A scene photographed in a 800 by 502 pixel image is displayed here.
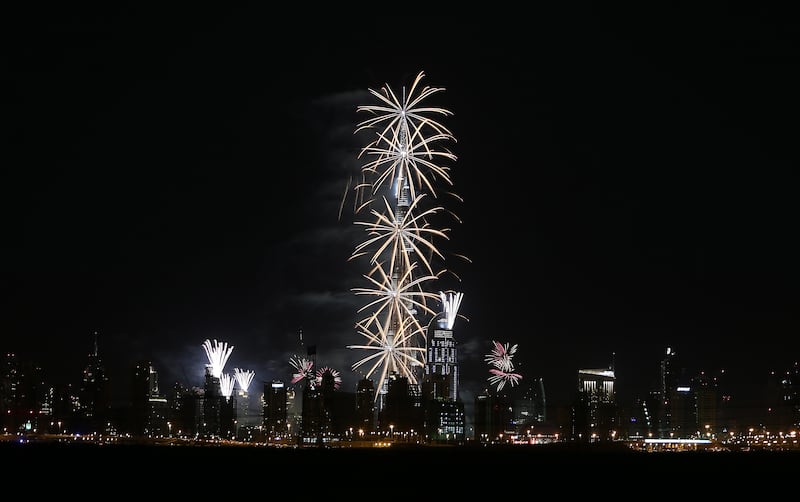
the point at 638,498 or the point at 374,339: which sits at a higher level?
the point at 374,339

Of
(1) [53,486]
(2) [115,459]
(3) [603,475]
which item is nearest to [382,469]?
(3) [603,475]

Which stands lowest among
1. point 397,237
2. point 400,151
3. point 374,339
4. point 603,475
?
point 603,475

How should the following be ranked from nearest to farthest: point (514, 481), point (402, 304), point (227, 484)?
point (227, 484), point (514, 481), point (402, 304)

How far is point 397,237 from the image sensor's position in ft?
523

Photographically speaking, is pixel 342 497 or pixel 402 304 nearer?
pixel 342 497

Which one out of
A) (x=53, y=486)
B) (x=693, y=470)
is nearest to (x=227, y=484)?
(x=53, y=486)

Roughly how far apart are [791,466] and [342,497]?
102 meters

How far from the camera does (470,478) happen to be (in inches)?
6068

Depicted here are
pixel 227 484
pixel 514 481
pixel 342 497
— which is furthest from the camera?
pixel 514 481

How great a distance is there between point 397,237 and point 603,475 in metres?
51.2

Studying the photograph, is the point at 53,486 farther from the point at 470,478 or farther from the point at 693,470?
the point at 693,470

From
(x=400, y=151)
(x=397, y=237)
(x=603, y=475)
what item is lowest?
(x=603, y=475)

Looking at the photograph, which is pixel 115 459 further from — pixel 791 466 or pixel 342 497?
pixel 791 466

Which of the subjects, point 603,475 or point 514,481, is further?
point 603,475
